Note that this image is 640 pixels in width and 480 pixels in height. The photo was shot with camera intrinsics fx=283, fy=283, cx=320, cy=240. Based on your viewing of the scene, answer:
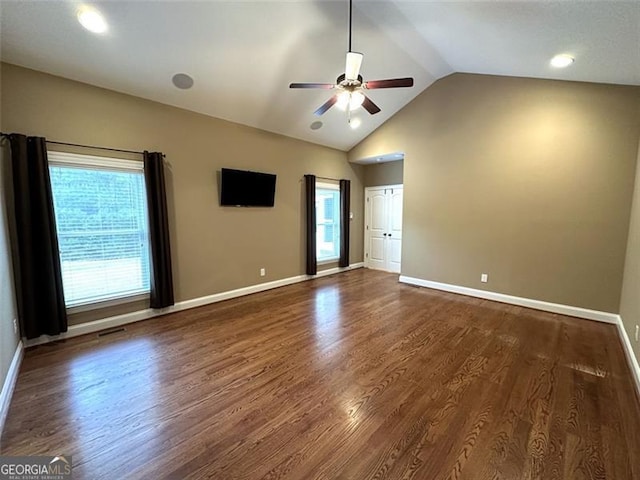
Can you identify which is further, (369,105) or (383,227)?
(383,227)

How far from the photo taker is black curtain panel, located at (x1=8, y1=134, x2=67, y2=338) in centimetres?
277

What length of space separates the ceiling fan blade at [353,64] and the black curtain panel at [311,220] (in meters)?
3.00

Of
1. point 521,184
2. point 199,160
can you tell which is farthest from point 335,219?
point 521,184

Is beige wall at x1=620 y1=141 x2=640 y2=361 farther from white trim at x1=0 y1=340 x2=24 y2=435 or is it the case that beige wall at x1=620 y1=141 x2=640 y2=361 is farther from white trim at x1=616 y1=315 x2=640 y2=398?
white trim at x1=0 y1=340 x2=24 y2=435

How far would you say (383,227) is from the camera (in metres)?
6.84

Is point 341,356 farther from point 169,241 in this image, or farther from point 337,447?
point 169,241

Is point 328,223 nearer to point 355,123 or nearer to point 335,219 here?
point 335,219

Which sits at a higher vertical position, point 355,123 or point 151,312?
point 355,123

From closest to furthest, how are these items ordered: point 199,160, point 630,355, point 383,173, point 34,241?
point 630,355
point 34,241
point 199,160
point 383,173

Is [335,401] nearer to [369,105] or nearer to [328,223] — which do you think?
[369,105]

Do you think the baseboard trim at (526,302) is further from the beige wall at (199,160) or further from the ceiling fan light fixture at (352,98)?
the ceiling fan light fixture at (352,98)

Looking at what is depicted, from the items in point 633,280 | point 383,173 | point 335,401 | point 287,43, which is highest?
point 287,43

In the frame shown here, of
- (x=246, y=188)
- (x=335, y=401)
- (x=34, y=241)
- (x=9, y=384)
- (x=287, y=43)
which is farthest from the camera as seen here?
(x=246, y=188)

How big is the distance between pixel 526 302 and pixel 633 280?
1389 millimetres
